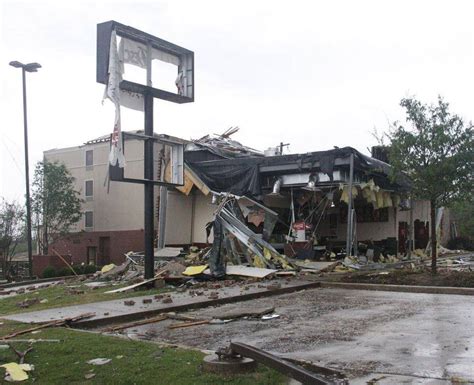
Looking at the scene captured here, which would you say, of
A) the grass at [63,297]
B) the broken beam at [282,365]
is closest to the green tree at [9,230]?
the grass at [63,297]

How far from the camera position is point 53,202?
3059 cm

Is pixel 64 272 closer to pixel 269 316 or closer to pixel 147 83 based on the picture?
pixel 147 83

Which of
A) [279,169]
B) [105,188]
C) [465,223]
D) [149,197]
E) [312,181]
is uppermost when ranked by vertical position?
[279,169]

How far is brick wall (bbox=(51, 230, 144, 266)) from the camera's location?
2866 cm

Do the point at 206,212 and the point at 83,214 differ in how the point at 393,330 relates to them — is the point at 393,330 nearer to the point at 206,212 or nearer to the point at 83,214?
the point at 206,212

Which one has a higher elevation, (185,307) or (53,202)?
(53,202)

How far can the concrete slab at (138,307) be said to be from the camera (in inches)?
398

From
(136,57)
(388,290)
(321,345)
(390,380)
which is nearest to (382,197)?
(388,290)

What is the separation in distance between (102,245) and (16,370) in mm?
24713

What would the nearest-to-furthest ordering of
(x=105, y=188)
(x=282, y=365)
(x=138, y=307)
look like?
(x=282, y=365)
(x=138, y=307)
(x=105, y=188)

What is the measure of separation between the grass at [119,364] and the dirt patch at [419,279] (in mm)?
9132

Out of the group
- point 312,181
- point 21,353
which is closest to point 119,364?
point 21,353

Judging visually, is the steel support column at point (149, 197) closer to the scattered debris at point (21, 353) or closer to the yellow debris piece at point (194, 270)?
the yellow debris piece at point (194, 270)

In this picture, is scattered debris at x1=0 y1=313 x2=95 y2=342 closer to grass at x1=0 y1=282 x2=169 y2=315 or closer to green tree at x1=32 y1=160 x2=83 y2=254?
grass at x1=0 y1=282 x2=169 y2=315
